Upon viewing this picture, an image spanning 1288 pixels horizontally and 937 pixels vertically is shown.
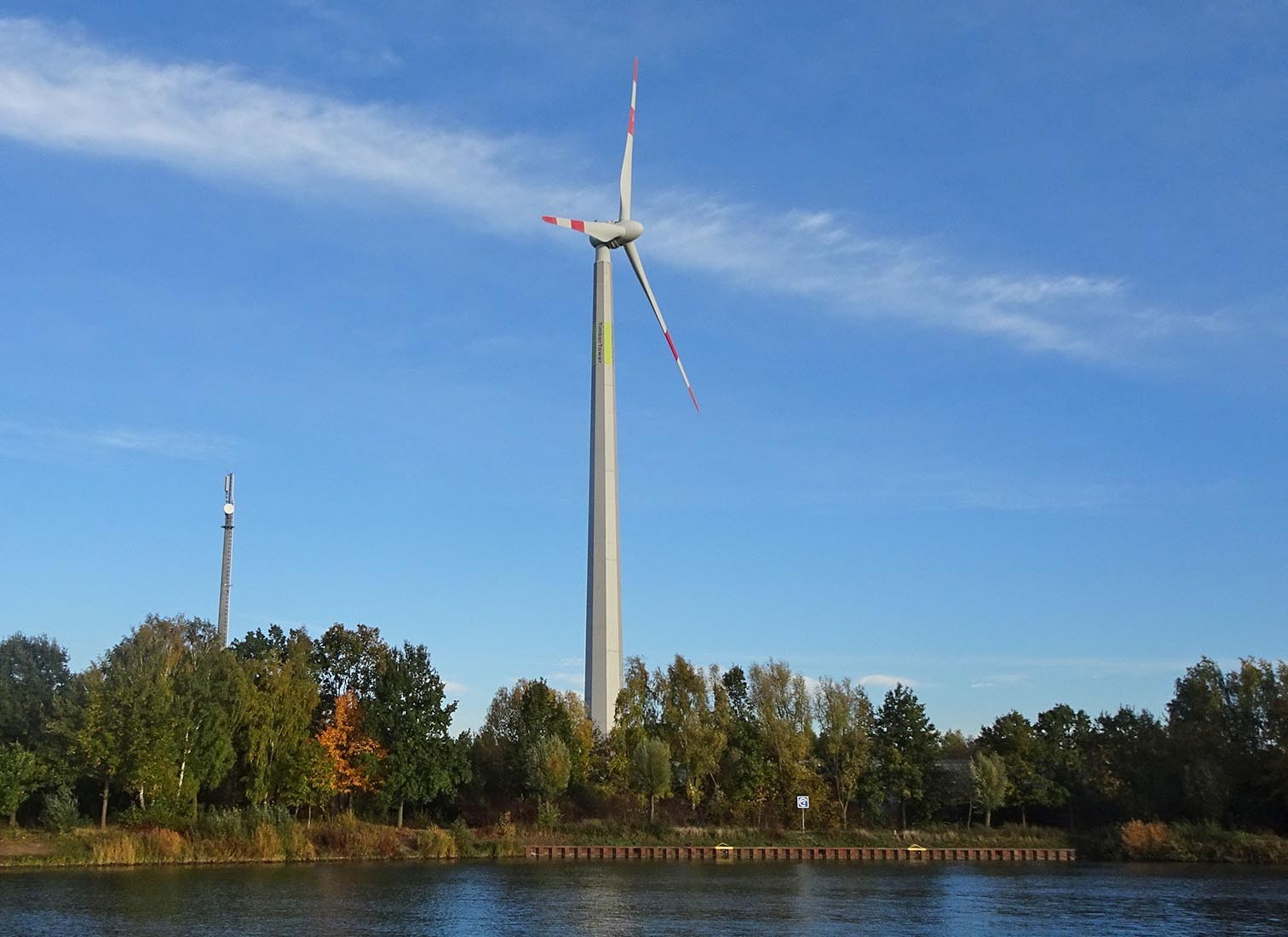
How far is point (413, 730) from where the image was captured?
84062 mm

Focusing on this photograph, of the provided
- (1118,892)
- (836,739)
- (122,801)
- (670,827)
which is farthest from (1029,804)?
(122,801)

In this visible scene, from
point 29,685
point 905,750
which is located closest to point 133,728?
point 29,685

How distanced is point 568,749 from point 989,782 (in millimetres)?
30915

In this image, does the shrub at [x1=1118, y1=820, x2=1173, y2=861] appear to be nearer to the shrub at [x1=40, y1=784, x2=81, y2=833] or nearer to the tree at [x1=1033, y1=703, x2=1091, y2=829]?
the tree at [x1=1033, y1=703, x2=1091, y2=829]

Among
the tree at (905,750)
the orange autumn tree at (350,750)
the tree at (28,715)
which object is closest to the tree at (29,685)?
the tree at (28,715)

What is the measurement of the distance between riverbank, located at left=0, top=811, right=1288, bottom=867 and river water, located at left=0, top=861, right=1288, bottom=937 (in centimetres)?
302

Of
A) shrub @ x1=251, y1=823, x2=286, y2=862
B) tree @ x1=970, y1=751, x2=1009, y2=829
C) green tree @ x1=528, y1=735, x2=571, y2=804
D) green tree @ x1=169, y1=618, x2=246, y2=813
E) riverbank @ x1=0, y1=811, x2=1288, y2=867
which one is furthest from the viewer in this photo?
tree @ x1=970, y1=751, x2=1009, y2=829

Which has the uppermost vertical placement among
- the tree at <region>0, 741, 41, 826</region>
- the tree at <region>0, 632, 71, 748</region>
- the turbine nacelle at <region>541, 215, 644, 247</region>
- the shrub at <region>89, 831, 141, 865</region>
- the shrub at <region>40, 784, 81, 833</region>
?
the turbine nacelle at <region>541, 215, 644, 247</region>

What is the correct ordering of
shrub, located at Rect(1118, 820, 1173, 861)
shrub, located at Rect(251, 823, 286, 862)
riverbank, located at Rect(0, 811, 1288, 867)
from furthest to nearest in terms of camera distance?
1. shrub, located at Rect(1118, 820, 1173, 861)
2. shrub, located at Rect(251, 823, 286, 862)
3. riverbank, located at Rect(0, 811, 1288, 867)

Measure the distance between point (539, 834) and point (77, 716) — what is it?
29260 mm

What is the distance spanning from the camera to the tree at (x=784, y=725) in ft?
309

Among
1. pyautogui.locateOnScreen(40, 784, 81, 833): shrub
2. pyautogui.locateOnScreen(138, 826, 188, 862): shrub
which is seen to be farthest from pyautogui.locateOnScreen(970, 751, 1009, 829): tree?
pyautogui.locateOnScreen(40, 784, 81, 833): shrub

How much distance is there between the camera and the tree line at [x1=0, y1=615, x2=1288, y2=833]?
74750mm

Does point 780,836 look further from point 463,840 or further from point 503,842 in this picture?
point 463,840
